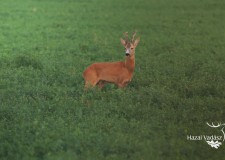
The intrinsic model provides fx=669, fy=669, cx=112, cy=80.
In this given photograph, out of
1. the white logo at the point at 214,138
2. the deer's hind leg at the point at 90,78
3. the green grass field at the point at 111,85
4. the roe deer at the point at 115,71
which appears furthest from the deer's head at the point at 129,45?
the white logo at the point at 214,138

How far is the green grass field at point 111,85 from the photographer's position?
614cm

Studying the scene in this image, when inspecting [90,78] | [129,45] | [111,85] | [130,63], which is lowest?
[111,85]

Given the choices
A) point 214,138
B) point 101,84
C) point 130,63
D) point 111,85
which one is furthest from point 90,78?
point 214,138

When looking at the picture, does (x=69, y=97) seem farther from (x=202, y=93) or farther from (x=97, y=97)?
(x=202, y=93)

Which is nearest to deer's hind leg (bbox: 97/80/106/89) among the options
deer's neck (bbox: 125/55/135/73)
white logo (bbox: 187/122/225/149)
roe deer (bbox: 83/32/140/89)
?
roe deer (bbox: 83/32/140/89)

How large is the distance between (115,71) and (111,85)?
0.18m

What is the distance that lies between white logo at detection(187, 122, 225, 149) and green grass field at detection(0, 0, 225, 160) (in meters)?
0.05

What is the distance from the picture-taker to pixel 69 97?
273 inches

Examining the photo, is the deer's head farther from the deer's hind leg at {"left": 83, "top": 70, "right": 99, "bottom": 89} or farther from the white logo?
the white logo

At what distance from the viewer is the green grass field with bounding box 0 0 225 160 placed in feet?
20.2

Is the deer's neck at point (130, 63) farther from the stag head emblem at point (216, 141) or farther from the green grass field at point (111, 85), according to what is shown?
the stag head emblem at point (216, 141)

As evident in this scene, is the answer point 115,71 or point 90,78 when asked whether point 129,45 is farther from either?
point 90,78

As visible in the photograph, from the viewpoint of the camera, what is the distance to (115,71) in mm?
7367

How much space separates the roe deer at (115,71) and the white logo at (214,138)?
51.5 inches
